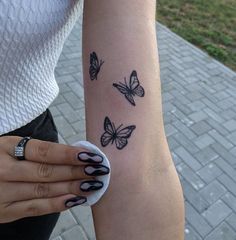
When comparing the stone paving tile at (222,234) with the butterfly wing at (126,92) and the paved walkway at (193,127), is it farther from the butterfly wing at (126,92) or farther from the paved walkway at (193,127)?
the butterfly wing at (126,92)

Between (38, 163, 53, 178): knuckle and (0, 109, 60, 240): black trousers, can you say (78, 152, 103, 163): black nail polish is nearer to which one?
(38, 163, 53, 178): knuckle

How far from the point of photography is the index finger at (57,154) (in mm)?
665

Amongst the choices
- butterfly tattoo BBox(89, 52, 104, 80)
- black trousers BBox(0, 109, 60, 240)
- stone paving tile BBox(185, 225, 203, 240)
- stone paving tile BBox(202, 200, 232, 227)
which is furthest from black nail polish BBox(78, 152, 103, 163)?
stone paving tile BBox(202, 200, 232, 227)

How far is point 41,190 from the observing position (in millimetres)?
677

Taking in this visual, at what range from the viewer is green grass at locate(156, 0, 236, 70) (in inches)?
201

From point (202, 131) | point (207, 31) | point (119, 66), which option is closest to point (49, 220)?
point (119, 66)

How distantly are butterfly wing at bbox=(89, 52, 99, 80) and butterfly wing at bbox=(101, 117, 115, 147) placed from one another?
123 mm

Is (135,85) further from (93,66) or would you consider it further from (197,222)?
(197,222)

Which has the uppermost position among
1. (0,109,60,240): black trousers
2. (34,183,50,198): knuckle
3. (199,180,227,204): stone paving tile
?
(34,183,50,198): knuckle

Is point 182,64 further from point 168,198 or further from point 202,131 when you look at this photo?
point 168,198

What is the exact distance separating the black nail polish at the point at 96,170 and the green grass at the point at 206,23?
14.8 ft

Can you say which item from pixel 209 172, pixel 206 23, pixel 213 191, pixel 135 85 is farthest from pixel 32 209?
pixel 206 23

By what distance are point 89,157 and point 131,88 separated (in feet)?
0.71

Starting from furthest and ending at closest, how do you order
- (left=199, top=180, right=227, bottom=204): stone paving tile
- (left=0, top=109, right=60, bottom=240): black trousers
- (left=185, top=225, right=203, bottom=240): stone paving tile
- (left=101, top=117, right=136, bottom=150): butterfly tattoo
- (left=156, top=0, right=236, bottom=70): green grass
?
(left=156, top=0, right=236, bottom=70): green grass
(left=199, top=180, right=227, bottom=204): stone paving tile
(left=185, top=225, right=203, bottom=240): stone paving tile
(left=0, top=109, right=60, bottom=240): black trousers
(left=101, top=117, right=136, bottom=150): butterfly tattoo
